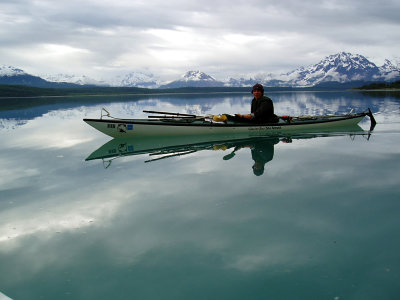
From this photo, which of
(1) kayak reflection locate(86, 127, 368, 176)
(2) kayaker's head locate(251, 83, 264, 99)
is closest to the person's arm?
(2) kayaker's head locate(251, 83, 264, 99)

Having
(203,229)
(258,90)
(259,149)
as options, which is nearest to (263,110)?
(258,90)

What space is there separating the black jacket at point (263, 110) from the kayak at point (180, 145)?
4.15ft

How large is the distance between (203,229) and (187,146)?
9.95 m

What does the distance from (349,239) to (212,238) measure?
2630 millimetres

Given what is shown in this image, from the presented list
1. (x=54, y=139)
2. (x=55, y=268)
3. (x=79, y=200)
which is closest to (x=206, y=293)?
(x=55, y=268)

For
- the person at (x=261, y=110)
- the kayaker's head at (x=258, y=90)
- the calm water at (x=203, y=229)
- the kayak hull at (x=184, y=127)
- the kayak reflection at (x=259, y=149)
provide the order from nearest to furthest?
the calm water at (x=203, y=229)
the kayak reflection at (x=259, y=149)
the kayaker's head at (x=258, y=90)
the kayak hull at (x=184, y=127)
the person at (x=261, y=110)

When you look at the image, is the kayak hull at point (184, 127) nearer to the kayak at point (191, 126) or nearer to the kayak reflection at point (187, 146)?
the kayak at point (191, 126)

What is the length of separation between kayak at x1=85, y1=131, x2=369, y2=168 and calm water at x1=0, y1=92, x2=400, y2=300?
5.17 feet

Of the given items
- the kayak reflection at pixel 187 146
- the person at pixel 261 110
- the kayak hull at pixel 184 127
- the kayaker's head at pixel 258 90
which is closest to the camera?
the kayak reflection at pixel 187 146

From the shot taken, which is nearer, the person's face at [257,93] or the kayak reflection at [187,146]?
the kayak reflection at [187,146]

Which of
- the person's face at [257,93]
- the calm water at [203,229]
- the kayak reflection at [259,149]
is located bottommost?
the calm water at [203,229]

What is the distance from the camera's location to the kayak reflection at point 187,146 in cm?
1409

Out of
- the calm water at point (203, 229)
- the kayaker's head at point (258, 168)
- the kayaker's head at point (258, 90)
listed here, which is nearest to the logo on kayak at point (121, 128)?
the calm water at point (203, 229)

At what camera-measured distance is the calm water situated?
4809 mm
